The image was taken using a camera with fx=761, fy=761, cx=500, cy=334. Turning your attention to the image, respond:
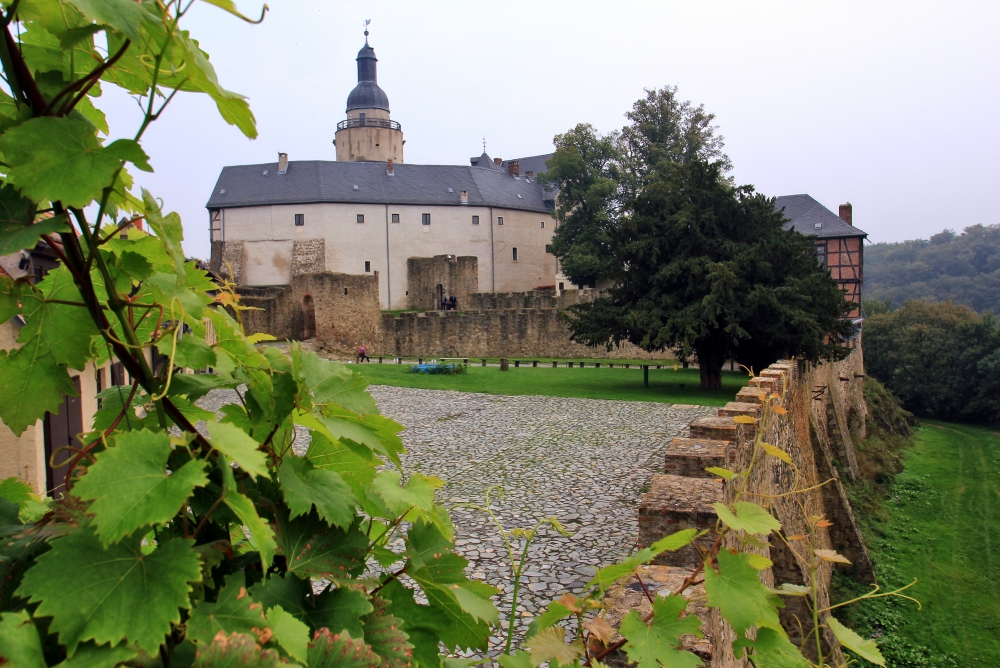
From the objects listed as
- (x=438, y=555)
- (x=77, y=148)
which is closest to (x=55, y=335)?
(x=77, y=148)

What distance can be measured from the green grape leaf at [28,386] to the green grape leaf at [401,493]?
446 mm

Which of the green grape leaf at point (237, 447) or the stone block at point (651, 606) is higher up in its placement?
the green grape leaf at point (237, 447)

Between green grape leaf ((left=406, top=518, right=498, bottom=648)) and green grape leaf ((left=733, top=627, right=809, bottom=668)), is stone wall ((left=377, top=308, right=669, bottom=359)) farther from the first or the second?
green grape leaf ((left=406, top=518, right=498, bottom=648))

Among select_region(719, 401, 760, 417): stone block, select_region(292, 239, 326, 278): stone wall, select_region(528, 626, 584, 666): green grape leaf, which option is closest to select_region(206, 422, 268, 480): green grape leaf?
select_region(528, 626, 584, 666): green grape leaf

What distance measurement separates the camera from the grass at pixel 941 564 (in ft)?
39.4

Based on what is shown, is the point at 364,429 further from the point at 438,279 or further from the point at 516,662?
the point at 438,279

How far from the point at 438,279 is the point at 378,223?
286 inches

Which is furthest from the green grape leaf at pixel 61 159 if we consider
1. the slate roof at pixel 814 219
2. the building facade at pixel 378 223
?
the building facade at pixel 378 223

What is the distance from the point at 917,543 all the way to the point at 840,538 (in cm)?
411

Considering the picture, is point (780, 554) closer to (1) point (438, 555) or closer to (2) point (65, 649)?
(1) point (438, 555)

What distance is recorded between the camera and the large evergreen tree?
20531mm

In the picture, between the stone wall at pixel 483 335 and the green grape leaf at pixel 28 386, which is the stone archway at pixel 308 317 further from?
the green grape leaf at pixel 28 386

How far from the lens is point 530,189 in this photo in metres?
59.1

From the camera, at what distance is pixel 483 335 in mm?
38281
